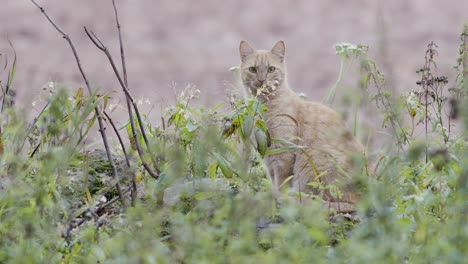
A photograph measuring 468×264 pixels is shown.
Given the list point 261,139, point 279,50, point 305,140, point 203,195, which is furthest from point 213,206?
point 279,50

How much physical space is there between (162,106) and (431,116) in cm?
142

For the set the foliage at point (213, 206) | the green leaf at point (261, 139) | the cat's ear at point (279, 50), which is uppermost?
the cat's ear at point (279, 50)

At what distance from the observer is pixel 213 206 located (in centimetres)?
330

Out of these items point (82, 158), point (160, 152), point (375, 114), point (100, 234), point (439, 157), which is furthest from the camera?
point (82, 158)

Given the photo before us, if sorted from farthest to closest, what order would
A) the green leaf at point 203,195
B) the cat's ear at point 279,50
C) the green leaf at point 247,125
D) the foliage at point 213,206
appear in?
the cat's ear at point 279,50 < the green leaf at point 247,125 < the green leaf at point 203,195 < the foliage at point 213,206

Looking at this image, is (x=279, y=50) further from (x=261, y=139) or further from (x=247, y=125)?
(x=247, y=125)

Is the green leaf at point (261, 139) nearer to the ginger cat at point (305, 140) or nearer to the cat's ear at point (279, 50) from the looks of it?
the ginger cat at point (305, 140)

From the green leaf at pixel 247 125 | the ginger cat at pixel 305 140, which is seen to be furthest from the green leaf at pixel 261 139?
the ginger cat at pixel 305 140

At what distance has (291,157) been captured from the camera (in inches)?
225

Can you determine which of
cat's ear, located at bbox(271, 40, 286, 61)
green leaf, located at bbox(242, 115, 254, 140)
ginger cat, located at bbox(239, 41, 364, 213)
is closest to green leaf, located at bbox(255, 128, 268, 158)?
green leaf, located at bbox(242, 115, 254, 140)

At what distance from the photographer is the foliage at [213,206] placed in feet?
9.26

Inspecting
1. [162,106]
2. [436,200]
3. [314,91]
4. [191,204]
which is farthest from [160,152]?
[314,91]

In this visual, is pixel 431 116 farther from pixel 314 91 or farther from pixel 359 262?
pixel 314 91

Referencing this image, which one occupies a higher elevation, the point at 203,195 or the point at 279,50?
the point at 279,50
